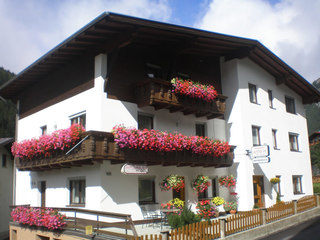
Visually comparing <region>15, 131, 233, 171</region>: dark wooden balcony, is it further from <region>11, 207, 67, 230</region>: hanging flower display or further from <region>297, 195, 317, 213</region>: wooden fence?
<region>297, 195, 317, 213</region>: wooden fence

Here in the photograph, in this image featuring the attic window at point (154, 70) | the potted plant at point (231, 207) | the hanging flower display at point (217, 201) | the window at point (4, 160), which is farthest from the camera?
the window at point (4, 160)

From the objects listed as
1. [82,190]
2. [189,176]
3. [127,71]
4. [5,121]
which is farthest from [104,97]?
[5,121]

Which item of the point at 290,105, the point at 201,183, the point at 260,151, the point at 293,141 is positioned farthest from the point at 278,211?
the point at 290,105

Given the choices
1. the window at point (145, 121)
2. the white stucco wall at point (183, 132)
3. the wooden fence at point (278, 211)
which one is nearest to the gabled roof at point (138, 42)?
the white stucco wall at point (183, 132)

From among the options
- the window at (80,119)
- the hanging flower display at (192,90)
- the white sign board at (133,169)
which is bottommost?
the white sign board at (133,169)

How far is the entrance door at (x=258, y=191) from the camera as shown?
19172mm

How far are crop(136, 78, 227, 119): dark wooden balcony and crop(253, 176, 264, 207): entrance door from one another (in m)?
5.22

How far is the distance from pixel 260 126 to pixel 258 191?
3.61 meters

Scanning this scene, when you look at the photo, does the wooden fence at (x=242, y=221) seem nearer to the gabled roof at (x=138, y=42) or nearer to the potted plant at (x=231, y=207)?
the potted plant at (x=231, y=207)

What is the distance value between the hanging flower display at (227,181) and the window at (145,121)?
4686 mm

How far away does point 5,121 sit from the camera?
46.2 m

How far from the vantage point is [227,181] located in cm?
1753

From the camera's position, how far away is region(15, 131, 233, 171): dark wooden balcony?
12805 mm

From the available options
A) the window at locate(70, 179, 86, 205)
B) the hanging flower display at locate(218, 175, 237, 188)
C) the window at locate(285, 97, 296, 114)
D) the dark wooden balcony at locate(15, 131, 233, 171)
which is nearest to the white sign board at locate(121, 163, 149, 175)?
the dark wooden balcony at locate(15, 131, 233, 171)
